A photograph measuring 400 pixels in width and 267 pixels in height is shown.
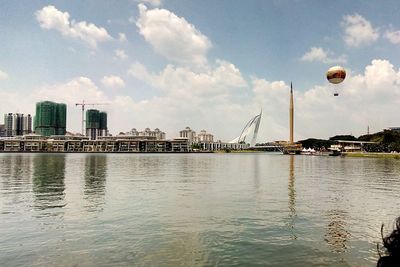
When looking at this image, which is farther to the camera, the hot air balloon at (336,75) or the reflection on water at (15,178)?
the hot air balloon at (336,75)

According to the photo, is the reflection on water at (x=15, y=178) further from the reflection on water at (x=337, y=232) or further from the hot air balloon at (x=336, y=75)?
the hot air balloon at (x=336, y=75)

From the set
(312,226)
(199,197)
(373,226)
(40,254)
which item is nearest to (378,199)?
(373,226)

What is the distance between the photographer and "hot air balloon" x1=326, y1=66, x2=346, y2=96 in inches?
3054

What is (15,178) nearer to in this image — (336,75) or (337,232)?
(337,232)

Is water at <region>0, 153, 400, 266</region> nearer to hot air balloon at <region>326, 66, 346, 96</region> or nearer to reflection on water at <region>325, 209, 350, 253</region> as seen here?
reflection on water at <region>325, 209, 350, 253</region>

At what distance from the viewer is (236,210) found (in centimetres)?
2578

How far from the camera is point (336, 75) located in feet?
257

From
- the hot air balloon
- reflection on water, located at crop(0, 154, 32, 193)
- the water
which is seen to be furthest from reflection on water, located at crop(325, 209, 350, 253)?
the hot air balloon

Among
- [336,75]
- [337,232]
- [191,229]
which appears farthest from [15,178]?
[336,75]

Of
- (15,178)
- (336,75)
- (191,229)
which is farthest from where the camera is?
(336,75)

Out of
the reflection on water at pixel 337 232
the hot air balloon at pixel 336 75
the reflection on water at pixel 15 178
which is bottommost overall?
the reflection on water at pixel 337 232

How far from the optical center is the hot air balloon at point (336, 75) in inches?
3054

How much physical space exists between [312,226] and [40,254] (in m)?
15.3

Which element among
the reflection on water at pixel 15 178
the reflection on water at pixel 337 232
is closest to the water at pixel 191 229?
the reflection on water at pixel 337 232
